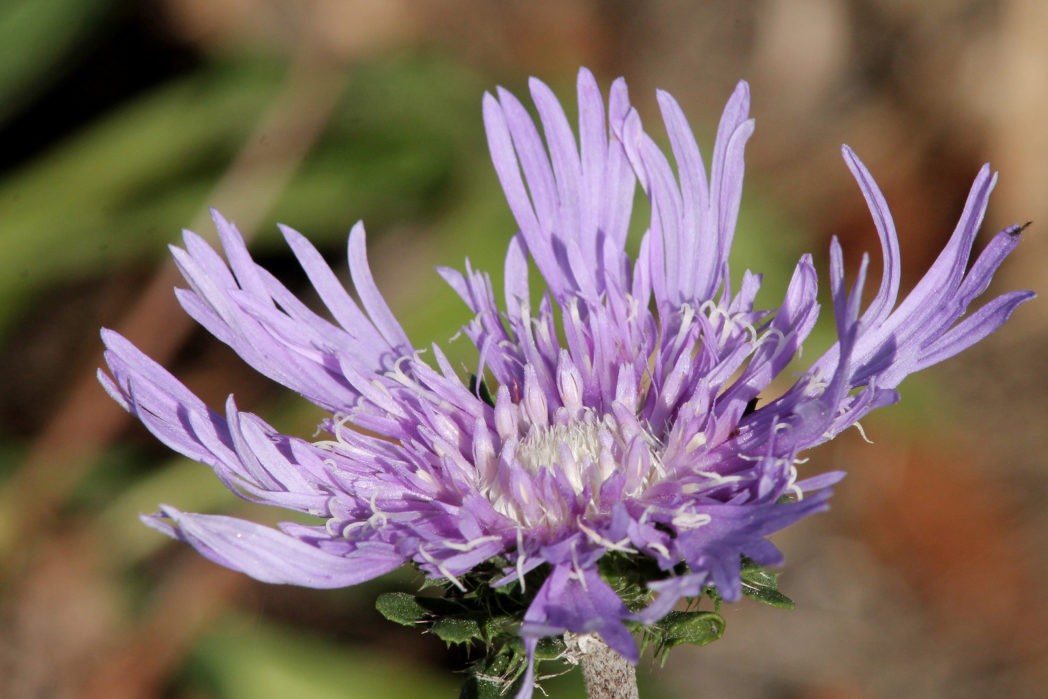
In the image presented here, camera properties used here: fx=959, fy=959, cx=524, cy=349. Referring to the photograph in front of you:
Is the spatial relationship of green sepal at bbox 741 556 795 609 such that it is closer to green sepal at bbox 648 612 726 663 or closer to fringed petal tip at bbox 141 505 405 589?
green sepal at bbox 648 612 726 663

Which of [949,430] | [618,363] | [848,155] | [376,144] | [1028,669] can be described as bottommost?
[1028,669]

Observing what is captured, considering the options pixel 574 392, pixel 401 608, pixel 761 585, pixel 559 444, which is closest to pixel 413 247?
pixel 574 392

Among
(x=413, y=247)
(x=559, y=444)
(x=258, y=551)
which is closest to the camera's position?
(x=258, y=551)

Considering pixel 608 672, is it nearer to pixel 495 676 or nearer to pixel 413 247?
pixel 495 676

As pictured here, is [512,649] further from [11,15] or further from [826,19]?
[826,19]

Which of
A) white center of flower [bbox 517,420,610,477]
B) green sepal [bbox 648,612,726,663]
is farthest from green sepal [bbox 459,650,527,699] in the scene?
white center of flower [bbox 517,420,610,477]

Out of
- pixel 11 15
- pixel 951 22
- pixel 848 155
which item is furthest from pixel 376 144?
pixel 951 22

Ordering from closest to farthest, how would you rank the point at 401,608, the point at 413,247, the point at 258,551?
the point at 258,551 < the point at 401,608 < the point at 413,247
